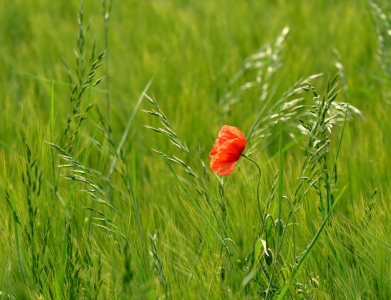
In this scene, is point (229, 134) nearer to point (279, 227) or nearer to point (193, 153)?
point (279, 227)

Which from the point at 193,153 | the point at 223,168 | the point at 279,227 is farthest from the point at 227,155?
the point at 193,153

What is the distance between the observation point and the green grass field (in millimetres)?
1084

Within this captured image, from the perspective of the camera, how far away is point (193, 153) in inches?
76.5

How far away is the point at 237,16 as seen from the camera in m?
3.01

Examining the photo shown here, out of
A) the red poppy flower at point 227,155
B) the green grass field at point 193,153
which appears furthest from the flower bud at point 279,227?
the red poppy flower at point 227,155

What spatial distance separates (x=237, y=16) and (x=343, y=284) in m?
2.12

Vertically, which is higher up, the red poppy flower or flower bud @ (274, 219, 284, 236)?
the red poppy flower

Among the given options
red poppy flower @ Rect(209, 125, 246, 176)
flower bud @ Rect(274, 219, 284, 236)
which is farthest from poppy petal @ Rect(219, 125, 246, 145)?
flower bud @ Rect(274, 219, 284, 236)

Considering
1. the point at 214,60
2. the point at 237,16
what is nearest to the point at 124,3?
the point at 237,16

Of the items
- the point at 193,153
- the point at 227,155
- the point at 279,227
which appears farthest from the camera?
the point at 193,153

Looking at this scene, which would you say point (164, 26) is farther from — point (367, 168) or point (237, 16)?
point (367, 168)

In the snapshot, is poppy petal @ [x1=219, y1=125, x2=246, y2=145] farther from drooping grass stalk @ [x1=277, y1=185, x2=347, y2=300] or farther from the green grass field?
drooping grass stalk @ [x1=277, y1=185, x2=347, y2=300]

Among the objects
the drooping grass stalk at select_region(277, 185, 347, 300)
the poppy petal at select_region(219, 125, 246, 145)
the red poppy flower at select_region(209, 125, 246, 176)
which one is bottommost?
the drooping grass stalk at select_region(277, 185, 347, 300)

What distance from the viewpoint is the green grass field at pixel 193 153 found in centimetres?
108
